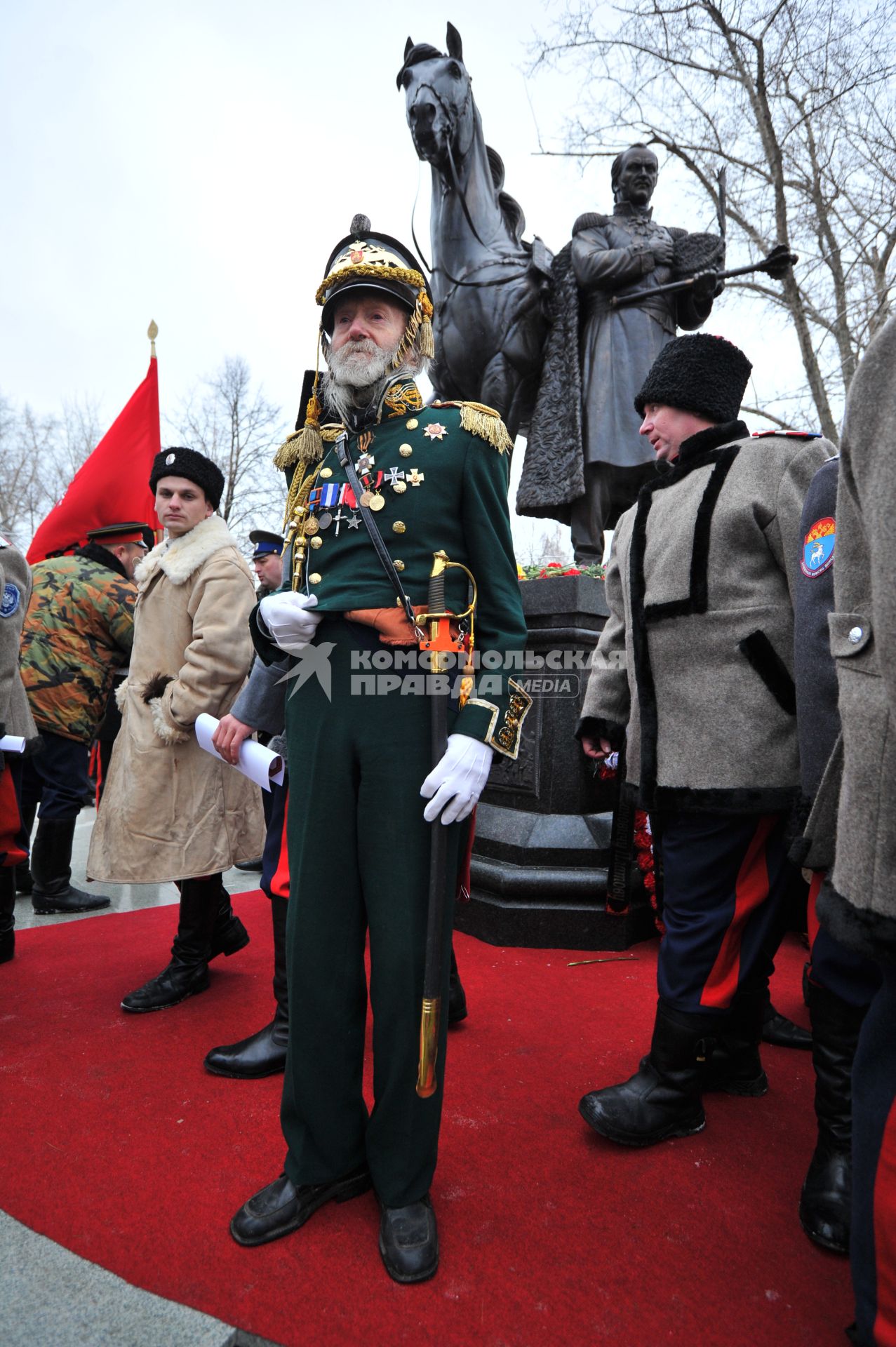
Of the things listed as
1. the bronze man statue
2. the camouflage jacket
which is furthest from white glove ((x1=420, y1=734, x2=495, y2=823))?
the bronze man statue

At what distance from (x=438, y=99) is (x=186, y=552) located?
117 inches

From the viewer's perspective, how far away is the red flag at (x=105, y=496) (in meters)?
4.95

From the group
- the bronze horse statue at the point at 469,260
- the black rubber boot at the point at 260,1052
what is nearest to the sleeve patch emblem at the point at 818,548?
the black rubber boot at the point at 260,1052

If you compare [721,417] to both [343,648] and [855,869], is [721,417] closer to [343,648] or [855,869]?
[343,648]

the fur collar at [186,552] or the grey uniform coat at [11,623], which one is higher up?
the fur collar at [186,552]

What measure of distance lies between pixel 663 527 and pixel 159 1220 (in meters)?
1.95

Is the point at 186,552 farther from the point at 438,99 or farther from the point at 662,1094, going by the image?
the point at 438,99

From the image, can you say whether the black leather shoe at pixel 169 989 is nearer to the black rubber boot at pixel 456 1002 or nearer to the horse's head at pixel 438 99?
the black rubber boot at pixel 456 1002

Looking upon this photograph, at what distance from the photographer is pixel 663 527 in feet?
7.06

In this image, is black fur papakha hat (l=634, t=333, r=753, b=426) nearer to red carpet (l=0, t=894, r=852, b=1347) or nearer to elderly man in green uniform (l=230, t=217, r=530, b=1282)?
elderly man in green uniform (l=230, t=217, r=530, b=1282)

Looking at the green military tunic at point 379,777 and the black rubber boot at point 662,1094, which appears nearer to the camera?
the green military tunic at point 379,777

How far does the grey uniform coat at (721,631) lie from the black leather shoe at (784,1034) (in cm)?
112

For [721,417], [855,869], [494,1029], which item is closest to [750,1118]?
[494,1029]

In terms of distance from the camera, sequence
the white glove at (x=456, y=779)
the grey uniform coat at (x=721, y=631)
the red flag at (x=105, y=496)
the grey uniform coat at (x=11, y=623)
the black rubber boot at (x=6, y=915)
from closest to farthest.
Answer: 1. the white glove at (x=456, y=779)
2. the grey uniform coat at (x=721, y=631)
3. the grey uniform coat at (x=11, y=623)
4. the black rubber boot at (x=6, y=915)
5. the red flag at (x=105, y=496)
